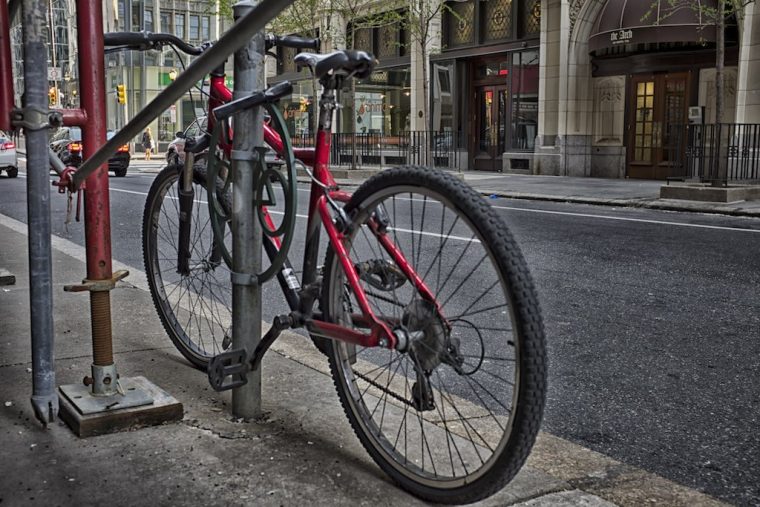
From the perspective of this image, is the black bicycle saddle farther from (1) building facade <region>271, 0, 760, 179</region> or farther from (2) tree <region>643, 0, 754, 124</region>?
(1) building facade <region>271, 0, 760, 179</region>

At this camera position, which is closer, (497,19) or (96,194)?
(96,194)

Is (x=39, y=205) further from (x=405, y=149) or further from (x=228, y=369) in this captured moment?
(x=405, y=149)

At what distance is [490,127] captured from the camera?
86.7 ft

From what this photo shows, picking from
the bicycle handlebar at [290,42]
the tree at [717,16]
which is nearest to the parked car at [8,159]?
the tree at [717,16]

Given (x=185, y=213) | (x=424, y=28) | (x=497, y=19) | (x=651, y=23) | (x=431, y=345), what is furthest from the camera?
(x=497, y=19)

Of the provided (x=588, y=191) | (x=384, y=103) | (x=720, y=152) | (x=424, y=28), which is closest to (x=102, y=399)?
(x=720, y=152)

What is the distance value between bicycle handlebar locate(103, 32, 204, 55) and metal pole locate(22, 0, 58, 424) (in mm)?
420

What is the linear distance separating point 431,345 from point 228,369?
831 millimetres

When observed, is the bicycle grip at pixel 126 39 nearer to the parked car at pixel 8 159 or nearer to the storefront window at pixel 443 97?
the parked car at pixel 8 159

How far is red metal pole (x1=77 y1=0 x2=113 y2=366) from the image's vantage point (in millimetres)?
3059

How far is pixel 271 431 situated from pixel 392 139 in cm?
2630

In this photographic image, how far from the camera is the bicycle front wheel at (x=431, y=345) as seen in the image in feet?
7.47

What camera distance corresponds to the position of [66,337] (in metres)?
4.45

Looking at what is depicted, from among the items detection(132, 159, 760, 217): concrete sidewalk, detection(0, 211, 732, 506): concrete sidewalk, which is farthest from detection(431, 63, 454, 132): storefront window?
detection(0, 211, 732, 506): concrete sidewalk
